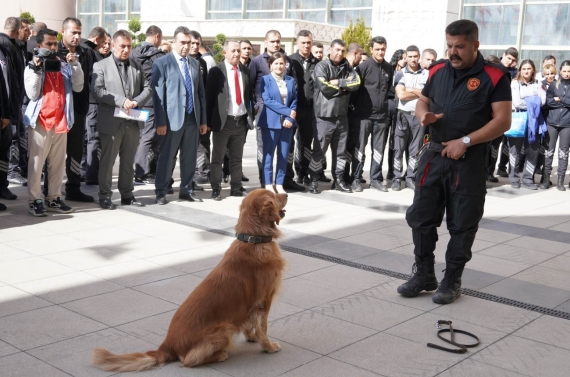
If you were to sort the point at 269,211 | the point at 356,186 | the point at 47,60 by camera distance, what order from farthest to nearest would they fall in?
the point at 356,186 → the point at 47,60 → the point at 269,211

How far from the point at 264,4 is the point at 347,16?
4.97 m

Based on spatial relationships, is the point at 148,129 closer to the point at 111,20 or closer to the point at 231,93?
Result: the point at 231,93

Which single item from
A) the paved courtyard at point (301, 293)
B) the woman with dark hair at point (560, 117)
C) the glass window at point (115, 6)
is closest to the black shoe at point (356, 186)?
the paved courtyard at point (301, 293)

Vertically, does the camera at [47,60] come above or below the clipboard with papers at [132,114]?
above

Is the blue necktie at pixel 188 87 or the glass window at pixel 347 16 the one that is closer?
the blue necktie at pixel 188 87

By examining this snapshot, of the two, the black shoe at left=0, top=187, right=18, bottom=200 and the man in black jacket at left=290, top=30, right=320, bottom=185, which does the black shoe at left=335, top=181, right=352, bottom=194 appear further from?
A: the black shoe at left=0, top=187, right=18, bottom=200

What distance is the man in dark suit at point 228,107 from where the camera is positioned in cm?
951

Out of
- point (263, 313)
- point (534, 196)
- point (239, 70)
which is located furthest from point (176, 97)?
point (534, 196)

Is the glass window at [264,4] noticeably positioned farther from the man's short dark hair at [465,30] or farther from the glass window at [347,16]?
the man's short dark hair at [465,30]

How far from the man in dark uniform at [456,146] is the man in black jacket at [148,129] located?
19.0 ft

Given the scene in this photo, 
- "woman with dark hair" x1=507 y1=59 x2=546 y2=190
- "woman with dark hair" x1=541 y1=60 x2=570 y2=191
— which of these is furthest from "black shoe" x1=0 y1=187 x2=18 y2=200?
"woman with dark hair" x1=541 y1=60 x2=570 y2=191

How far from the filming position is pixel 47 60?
7.91m

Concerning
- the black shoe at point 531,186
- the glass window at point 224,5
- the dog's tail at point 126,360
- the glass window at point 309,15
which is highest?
the glass window at point 224,5

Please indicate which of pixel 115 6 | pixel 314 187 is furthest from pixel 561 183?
pixel 115 6
